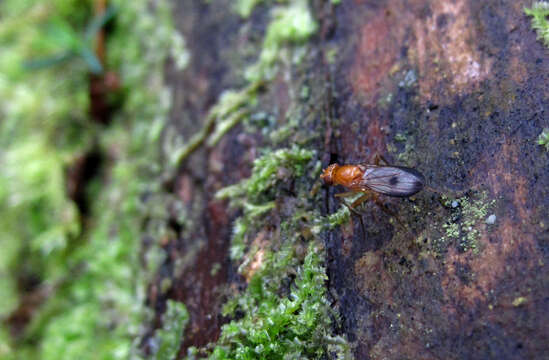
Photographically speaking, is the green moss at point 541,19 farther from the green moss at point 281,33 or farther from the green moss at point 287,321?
the green moss at point 287,321

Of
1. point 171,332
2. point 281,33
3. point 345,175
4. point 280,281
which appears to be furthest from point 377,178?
point 171,332

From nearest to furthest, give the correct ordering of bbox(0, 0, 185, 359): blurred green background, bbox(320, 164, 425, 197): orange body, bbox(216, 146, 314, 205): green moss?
bbox(320, 164, 425, 197): orange body → bbox(216, 146, 314, 205): green moss → bbox(0, 0, 185, 359): blurred green background

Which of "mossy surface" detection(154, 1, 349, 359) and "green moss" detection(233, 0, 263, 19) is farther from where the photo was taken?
"green moss" detection(233, 0, 263, 19)

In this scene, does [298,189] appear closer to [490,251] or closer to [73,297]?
[490,251]

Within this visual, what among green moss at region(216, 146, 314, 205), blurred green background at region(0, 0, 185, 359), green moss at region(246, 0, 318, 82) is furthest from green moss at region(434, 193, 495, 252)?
blurred green background at region(0, 0, 185, 359)

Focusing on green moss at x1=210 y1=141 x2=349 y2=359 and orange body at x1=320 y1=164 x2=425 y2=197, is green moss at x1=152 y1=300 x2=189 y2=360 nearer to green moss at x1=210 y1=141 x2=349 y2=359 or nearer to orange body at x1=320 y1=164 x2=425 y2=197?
green moss at x1=210 y1=141 x2=349 y2=359

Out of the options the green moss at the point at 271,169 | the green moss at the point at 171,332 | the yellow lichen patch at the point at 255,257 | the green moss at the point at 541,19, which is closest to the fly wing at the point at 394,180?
the green moss at the point at 271,169

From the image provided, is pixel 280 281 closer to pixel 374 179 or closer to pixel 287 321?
pixel 287 321
